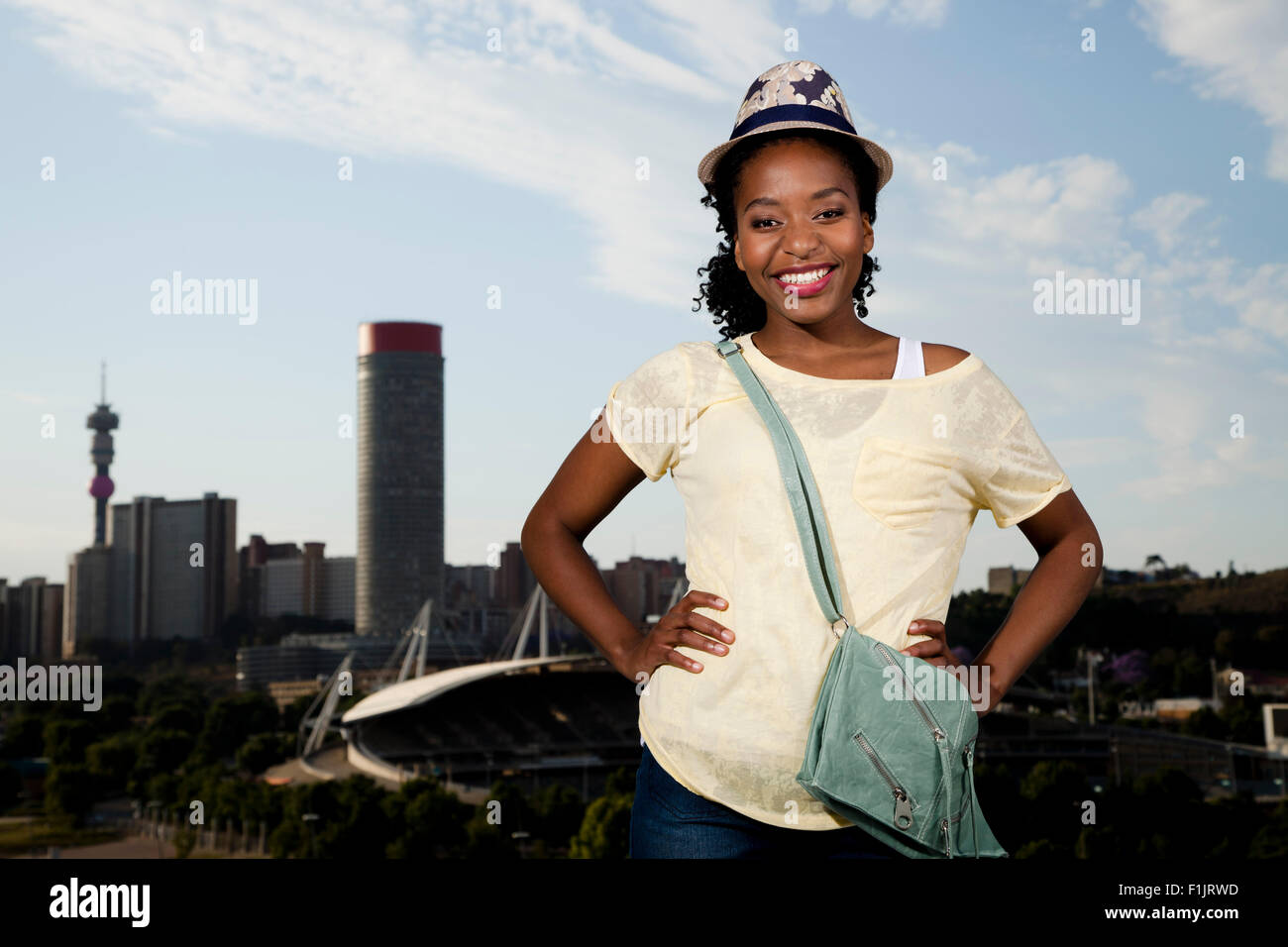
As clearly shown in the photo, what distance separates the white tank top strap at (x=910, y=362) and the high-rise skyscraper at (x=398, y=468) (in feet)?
539

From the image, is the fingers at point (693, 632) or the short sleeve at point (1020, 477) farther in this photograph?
the short sleeve at point (1020, 477)

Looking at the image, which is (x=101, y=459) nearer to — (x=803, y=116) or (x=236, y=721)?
(x=236, y=721)

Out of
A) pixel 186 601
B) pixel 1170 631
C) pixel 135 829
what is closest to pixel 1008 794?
pixel 135 829

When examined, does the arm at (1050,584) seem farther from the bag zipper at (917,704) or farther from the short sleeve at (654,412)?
the short sleeve at (654,412)

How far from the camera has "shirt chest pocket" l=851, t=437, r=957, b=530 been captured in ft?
7.06

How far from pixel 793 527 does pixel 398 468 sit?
170m

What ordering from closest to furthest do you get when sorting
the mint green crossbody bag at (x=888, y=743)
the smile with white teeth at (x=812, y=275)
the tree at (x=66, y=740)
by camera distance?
the mint green crossbody bag at (x=888, y=743), the smile with white teeth at (x=812, y=275), the tree at (x=66, y=740)

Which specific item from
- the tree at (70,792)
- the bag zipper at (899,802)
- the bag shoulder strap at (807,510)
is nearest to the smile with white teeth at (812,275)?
the bag shoulder strap at (807,510)

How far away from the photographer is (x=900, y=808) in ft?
6.68

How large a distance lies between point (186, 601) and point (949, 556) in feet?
432

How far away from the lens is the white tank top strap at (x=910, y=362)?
228cm

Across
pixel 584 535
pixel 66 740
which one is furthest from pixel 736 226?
pixel 66 740

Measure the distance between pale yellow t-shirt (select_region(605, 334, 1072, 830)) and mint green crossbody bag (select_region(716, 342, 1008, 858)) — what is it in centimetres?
5
